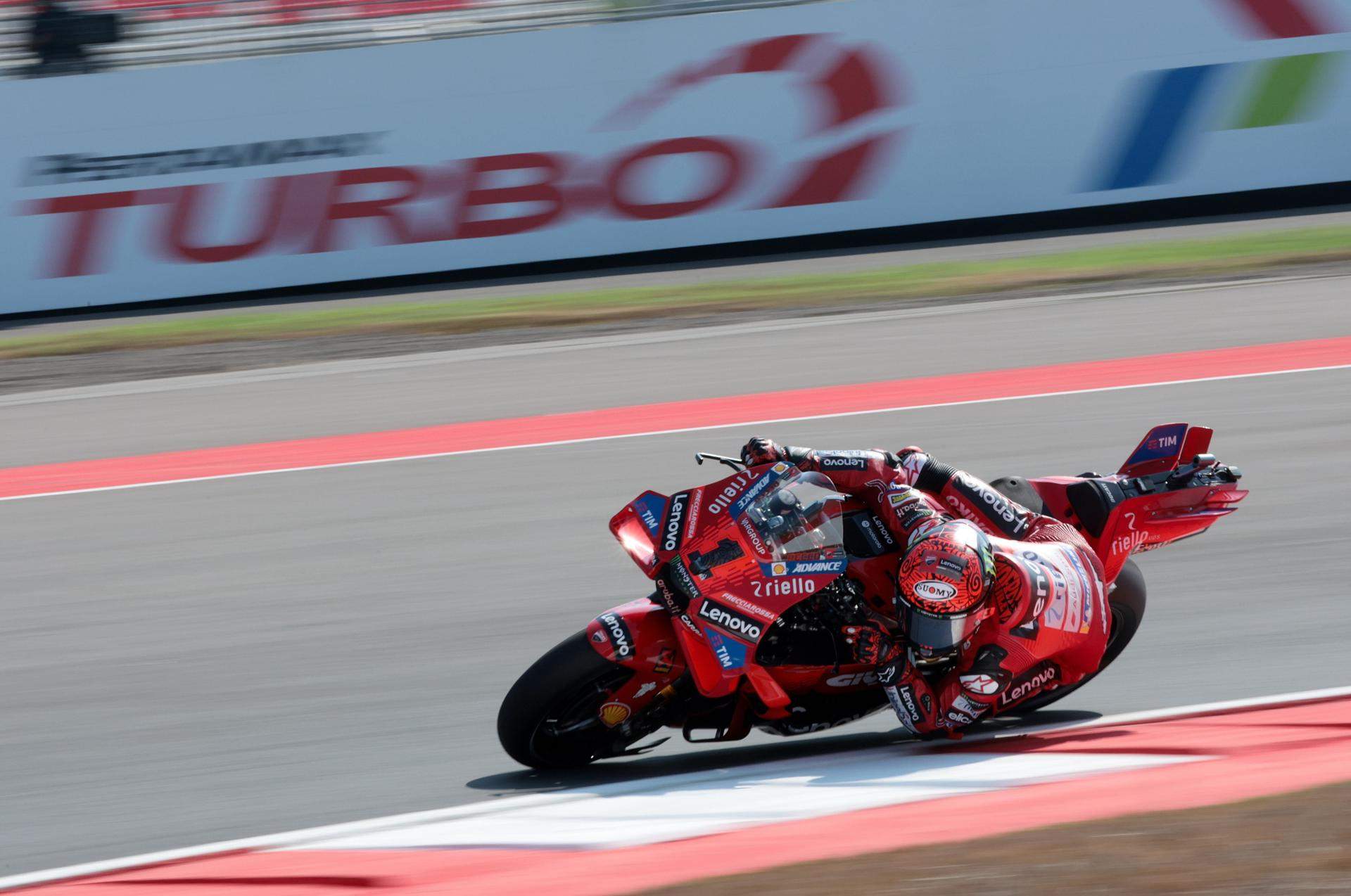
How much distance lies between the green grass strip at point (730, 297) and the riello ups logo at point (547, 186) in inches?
47.1

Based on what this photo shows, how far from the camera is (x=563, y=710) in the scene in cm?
516

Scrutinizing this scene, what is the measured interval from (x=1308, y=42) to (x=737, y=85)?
6819 millimetres

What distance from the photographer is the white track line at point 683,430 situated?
1016 centimetres

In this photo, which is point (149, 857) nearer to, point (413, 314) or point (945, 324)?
point (945, 324)

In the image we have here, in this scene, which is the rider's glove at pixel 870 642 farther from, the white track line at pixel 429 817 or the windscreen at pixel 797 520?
the white track line at pixel 429 817

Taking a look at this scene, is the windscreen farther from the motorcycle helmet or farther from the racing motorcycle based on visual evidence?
the motorcycle helmet

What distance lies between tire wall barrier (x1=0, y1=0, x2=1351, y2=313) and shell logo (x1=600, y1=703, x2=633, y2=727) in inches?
525

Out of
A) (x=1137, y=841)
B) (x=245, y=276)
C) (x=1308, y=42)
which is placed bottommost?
(x=1137, y=841)

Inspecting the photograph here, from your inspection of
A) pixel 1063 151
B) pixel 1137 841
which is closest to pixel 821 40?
pixel 1063 151

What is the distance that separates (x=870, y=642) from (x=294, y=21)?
1503 cm

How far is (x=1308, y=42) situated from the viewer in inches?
729

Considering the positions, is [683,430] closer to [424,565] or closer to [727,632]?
[424,565]

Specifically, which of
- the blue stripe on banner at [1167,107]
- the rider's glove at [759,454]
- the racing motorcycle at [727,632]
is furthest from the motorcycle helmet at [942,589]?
the blue stripe on banner at [1167,107]

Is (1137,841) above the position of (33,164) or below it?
below
